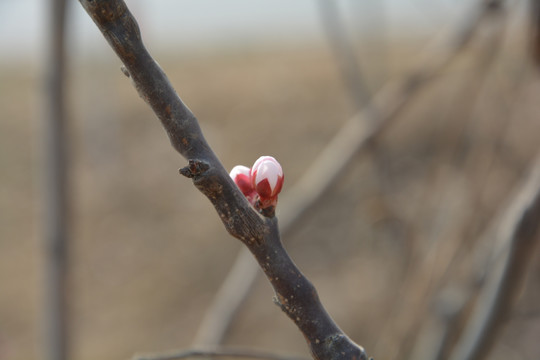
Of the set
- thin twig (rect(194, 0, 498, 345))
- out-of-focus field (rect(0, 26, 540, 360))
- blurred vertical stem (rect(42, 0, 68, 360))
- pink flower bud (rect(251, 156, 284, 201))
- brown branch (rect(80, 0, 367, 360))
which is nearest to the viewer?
brown branch (rect(80, 0, 367, 360))

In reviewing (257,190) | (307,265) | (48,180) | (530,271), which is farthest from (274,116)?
(257,190)

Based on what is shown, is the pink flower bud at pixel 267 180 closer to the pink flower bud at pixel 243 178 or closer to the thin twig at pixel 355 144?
the pink flower bud at pixel 243 178

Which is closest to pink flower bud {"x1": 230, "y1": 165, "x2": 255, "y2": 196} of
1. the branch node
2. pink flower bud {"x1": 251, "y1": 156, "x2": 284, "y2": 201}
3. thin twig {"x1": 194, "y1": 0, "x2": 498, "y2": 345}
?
pink flower bud {"x1": 251, "y1": 156, "x2": 284, "y2": 201}

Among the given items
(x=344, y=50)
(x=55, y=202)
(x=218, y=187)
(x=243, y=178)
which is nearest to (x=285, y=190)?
(x=344, y=50)

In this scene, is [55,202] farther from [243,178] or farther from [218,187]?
[218,187]

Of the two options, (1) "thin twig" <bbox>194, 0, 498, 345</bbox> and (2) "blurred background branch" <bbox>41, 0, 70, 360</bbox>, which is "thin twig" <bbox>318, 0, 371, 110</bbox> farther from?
(2) "blurred background branch" <bbox>41, 0, 70, 360</bbox>

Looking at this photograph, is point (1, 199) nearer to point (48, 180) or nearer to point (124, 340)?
point (124, 340)
